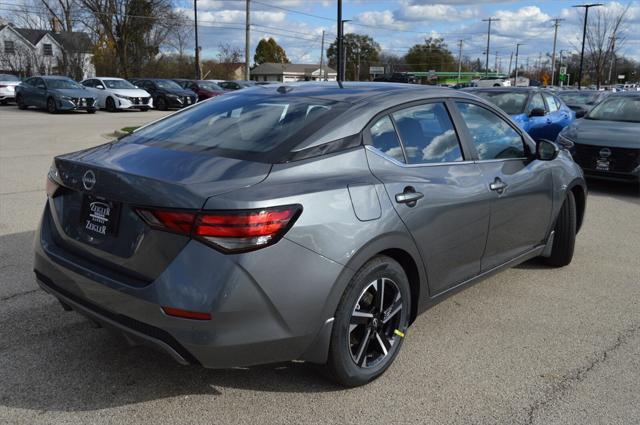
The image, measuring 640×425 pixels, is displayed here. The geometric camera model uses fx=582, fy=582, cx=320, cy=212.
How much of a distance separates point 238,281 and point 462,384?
155cm

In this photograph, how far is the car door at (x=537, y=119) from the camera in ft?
38.3

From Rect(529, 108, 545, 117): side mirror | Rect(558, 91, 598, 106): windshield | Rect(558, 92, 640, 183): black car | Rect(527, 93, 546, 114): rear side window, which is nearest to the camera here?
Rect(558, 92, 640, 183): black car

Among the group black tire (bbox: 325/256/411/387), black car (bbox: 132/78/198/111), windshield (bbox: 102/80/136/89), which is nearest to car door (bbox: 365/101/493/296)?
black tire (bbox: 325/256/411/387)

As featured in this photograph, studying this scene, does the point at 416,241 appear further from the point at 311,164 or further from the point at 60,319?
the point at 60,319

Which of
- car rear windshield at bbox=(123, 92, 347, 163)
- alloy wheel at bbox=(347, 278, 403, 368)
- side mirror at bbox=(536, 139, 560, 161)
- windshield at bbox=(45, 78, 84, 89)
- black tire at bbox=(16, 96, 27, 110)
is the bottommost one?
alloy wheel at bbox=(347, 278, 403, 368)

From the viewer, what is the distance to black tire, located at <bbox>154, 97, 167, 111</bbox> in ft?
94.1

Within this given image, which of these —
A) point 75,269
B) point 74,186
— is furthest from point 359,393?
point 74,186

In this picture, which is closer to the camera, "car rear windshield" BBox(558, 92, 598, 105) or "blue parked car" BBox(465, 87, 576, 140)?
"blue parked car" BBox(465, 87, 576, 140)

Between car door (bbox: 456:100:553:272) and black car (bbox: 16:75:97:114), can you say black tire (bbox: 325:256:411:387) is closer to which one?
car door (bbox: 456:100:553:272)

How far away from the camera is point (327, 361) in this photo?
3.05 meters

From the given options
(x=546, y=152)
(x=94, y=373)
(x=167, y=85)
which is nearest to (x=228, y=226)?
(x=94, y=373)

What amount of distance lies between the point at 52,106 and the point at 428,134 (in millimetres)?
23237

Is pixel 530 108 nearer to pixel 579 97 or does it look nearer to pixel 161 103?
pixel 579 97

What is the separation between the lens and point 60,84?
24.2 meters
